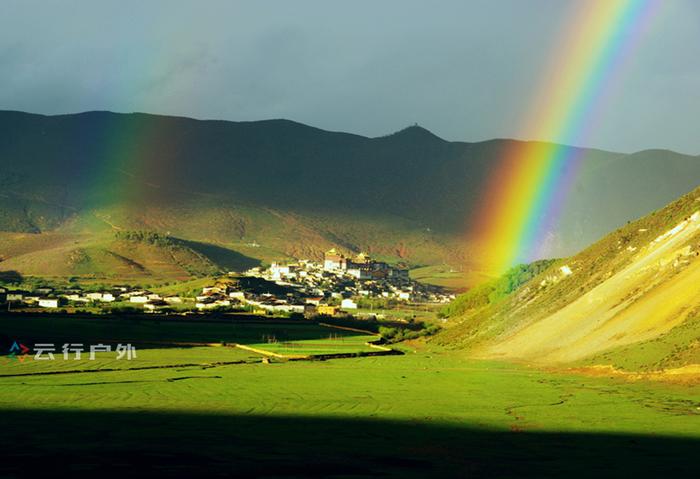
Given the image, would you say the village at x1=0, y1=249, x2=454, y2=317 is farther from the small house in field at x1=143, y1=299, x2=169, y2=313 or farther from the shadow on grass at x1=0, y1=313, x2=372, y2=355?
the shadow on grass at x1=0, y1=313, x2=372, y2=355

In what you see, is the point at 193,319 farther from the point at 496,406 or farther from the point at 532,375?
the point at 496,406

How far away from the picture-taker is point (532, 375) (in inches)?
2430

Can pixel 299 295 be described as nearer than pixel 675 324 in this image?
No

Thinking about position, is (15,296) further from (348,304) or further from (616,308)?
(616,308)

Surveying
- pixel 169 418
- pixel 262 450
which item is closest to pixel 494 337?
pixel 169 418

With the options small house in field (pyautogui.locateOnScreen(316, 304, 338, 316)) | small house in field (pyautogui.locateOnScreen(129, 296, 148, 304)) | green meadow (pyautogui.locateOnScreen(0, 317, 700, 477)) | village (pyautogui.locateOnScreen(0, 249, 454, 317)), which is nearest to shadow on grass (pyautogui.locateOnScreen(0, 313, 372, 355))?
green meadow (pyautogui.locateOnScreen(0, 317, 700, 477))

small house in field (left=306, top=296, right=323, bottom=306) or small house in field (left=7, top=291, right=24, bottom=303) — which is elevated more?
small house in field (left=7, top=291, right=24, bottom=303)

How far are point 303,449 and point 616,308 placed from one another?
43.6 m

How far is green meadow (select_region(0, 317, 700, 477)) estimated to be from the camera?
30812 mm

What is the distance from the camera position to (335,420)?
40.8m

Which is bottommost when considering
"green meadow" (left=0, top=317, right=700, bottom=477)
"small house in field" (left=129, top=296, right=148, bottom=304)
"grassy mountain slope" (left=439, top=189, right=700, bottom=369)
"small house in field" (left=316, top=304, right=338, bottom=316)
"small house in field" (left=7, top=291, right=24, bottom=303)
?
"small house in field" (left=316, top=304, right=338, bottom=316)

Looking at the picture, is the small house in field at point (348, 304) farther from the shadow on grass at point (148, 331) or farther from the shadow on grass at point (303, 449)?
the shadow on grass at point (303, 449)

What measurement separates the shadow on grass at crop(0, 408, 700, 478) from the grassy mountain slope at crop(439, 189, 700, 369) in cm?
2317

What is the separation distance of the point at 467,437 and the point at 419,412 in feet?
24.1
